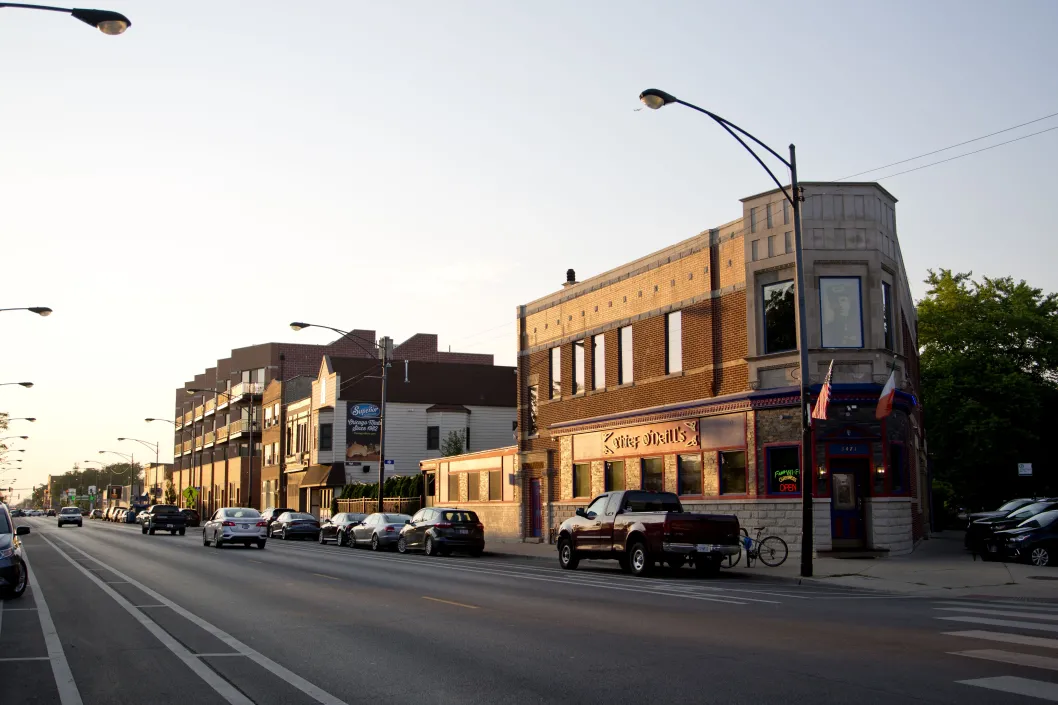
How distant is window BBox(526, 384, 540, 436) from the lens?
40625 millimetres

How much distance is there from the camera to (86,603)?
16281 mm

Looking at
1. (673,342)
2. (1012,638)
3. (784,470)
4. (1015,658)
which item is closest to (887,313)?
(784,470)

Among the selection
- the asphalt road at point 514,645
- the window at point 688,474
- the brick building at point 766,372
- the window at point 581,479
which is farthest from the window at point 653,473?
the asphalt road at point 514,645

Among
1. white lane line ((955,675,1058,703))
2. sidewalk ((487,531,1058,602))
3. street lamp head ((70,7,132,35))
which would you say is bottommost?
sidewalk ((487,531,1058,602))

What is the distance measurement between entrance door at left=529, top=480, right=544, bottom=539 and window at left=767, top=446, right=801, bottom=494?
14038 millimetres

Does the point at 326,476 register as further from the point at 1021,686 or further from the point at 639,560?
the point at 1021,686

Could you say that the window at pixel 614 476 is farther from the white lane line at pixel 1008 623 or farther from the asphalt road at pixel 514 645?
the white lane line at pixel 1008 623

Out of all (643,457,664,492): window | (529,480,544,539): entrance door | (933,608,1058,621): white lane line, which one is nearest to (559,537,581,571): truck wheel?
(643,457,664,492): window

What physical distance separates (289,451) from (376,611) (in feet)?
203

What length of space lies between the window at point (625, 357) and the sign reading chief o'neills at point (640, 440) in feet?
6.19

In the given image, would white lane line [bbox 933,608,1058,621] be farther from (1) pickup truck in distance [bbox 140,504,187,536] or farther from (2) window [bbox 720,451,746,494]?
(1) pickup truck in distance [bbox 140,504,187,536]

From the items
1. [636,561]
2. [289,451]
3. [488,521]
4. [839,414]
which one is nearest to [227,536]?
[488,521]

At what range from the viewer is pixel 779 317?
2764 cm

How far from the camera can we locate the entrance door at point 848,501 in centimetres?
2619
